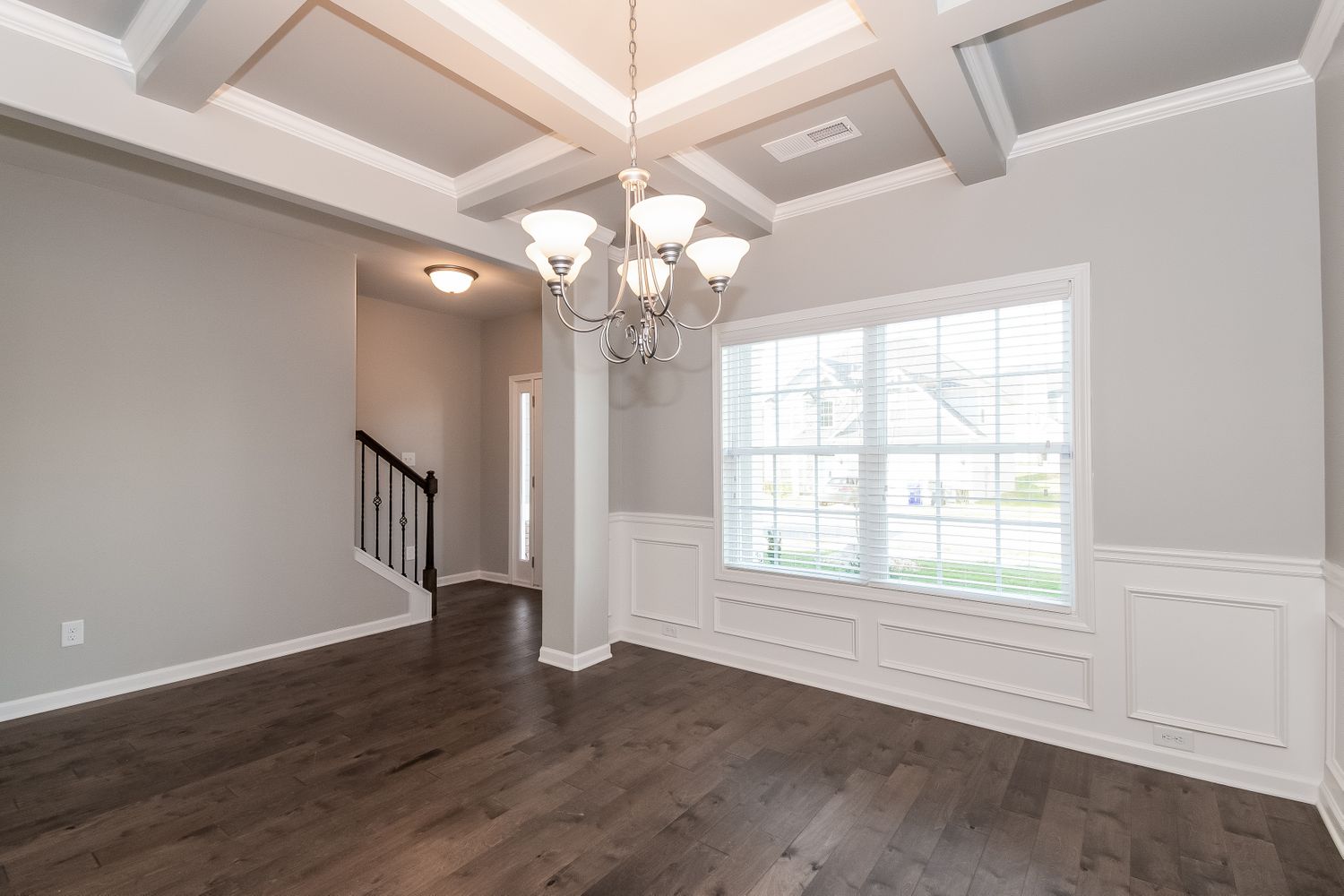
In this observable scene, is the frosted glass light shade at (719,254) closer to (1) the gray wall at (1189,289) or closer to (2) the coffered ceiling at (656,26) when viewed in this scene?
(2) the coffered ceiling at (656,26)

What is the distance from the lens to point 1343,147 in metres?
2.22

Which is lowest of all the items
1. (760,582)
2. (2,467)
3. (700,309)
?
(760,582)

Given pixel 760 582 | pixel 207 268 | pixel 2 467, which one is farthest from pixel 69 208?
pixel 760 582

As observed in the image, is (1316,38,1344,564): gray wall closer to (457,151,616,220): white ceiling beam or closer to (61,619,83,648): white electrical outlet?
(457,151,616,220): white ceiling beam

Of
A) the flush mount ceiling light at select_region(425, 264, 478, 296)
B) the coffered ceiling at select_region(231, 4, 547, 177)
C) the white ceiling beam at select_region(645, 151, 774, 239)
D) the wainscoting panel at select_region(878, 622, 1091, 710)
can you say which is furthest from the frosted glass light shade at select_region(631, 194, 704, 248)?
the flush mount ceiling light at select_region(425, 264, 478, 296)

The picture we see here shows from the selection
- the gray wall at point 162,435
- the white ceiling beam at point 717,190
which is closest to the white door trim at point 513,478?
the gray wall at point 162,435

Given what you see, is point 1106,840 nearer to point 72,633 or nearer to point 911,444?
point 911,444

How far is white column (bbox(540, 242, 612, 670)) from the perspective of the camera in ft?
13.6

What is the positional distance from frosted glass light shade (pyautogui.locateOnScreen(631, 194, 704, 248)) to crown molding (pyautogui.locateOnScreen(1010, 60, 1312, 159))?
204 cm

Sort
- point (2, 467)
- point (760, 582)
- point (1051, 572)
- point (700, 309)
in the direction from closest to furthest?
1. point (1051, 572)
2. point (2, 467)
3. point (760, 582)
4. point (700, 309)

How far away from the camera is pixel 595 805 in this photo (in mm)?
2510

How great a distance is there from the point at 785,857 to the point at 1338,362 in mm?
2562

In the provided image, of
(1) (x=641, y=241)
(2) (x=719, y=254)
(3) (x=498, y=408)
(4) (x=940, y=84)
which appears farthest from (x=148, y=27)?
(3) (x=498, y=408)

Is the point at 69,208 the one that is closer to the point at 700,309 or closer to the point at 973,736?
the point at 700,309
